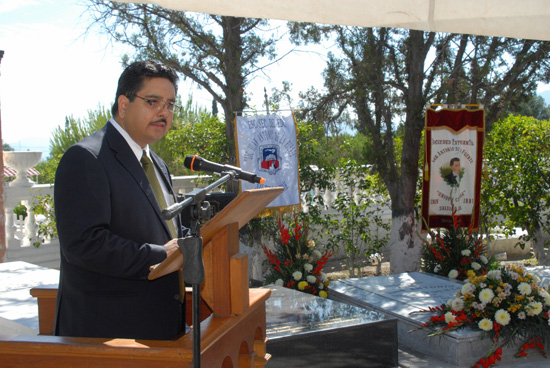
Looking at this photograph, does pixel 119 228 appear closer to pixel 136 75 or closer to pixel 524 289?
pixel 136 75

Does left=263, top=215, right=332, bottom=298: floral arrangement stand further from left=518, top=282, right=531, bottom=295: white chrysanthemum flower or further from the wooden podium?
the wooden podium

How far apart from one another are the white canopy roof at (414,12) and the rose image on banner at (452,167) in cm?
443

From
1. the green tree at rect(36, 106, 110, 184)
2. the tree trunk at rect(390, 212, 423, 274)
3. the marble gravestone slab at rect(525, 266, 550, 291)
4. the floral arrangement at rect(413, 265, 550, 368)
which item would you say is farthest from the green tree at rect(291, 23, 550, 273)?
the green tree at rect(36, 106, 110, 184)

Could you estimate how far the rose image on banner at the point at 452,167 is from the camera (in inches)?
281

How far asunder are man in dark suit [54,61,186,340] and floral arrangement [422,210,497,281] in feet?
14.2

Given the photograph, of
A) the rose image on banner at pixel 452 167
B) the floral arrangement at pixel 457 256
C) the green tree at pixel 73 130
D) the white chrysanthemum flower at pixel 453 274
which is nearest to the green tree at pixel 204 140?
the rose image on banner at pixel 452 167

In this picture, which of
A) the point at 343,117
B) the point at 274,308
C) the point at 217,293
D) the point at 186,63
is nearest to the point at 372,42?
the point at 343,117

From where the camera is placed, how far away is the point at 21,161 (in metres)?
8.29

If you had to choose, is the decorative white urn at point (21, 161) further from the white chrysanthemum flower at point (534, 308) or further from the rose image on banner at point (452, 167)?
the white chrysanthemum flower at point (534, 308)

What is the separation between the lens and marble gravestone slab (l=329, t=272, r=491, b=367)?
409cm

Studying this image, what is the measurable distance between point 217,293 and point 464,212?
5802 mm

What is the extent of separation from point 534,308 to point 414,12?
2.32 metres

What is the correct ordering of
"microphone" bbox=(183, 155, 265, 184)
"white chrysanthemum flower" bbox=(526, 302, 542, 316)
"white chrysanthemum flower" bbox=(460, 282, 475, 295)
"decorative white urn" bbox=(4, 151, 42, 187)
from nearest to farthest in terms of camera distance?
"microphone" bbox=(183, 155, 265, 184) < "white chrysanthemum flower" bbox=(526, 302, 542, 316) < "white chrysanthemum flower" bbox=(460, 282, 475, 295) < "decorative white urn" bbox=(4, 151, 42, 187)

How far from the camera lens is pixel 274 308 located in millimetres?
4332
